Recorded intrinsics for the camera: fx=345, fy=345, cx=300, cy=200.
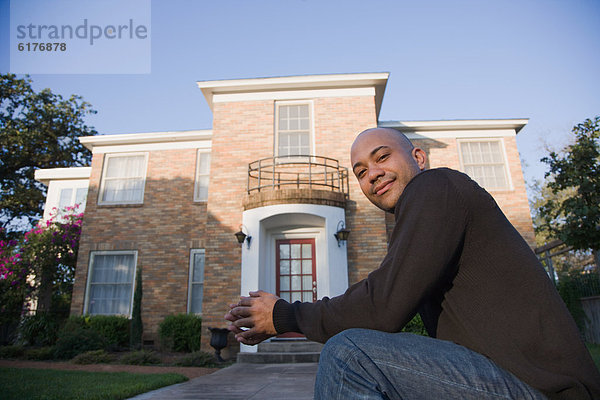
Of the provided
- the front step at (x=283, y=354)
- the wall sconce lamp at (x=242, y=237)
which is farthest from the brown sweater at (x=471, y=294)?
the wall sconce lamp at (x=242, y=237)

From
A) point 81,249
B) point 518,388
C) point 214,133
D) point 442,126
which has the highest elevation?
point 442,126

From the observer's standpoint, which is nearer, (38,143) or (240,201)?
(240,201)

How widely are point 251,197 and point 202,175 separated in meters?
3.84

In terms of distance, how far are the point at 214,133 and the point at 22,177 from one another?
16.7 metres

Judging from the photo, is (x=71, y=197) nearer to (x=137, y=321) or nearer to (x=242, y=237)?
(x=137, y=321)

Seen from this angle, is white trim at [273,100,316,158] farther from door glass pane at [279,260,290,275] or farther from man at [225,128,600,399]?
man at [225,128,600,399]

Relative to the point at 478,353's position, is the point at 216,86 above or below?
above

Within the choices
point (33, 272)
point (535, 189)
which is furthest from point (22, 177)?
point (535, 189)

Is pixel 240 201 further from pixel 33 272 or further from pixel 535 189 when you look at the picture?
pixel 535 189

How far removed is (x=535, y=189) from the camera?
23219 millimetres

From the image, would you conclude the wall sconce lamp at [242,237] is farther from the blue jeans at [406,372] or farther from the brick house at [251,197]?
the blue jeans at [406,372]

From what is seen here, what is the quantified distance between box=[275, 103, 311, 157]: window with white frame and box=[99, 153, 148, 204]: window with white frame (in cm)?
546

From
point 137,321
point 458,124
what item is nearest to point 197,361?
point 137,321

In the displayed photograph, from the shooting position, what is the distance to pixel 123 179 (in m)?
12.4
